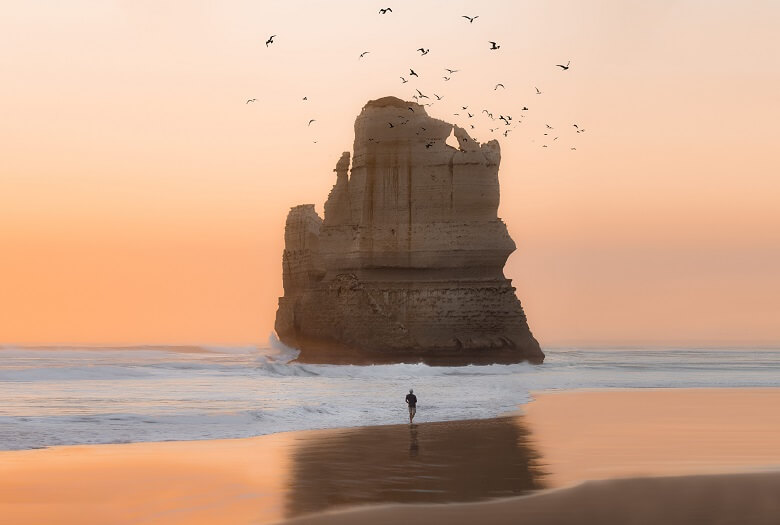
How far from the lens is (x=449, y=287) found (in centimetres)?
7100

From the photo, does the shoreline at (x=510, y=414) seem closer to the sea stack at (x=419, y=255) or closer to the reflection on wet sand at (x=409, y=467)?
the reflection on wet sand at (x=409, y=467)

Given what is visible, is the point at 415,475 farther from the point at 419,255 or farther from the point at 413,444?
the point at 419,255

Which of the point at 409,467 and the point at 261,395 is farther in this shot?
the point at 261,395

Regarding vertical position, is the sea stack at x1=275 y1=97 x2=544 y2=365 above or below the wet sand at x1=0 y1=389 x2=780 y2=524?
above

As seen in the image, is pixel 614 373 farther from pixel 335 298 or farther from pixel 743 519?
pixel 743 519

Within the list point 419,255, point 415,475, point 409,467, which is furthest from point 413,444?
point 419,255

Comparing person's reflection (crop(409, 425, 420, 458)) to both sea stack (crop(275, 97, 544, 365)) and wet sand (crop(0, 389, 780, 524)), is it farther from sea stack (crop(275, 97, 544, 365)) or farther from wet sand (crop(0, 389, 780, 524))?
sea stack (crop(275, 97, 544, 365))

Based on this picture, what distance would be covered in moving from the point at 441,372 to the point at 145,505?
48431 mm

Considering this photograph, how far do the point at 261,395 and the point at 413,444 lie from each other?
17.2 metres

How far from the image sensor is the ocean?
27.0 metres

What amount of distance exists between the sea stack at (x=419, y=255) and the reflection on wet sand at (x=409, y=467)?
42.5 meters

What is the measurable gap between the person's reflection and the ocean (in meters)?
2.23

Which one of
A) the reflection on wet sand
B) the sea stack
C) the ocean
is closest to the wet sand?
the reflection on wet sand

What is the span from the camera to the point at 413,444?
24.0 meters
